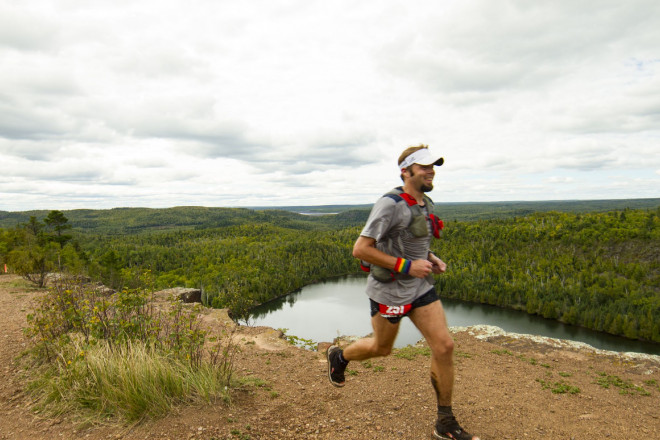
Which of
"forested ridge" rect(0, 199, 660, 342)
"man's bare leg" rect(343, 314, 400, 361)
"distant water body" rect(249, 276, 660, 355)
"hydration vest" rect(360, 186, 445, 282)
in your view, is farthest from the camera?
"forested ridge" rect(0, 199, 660, 342)

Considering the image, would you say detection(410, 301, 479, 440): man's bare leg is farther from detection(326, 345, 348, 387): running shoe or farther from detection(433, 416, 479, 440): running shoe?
detection(326, 345, 348, 387): running shoe

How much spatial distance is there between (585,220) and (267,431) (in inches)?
4242

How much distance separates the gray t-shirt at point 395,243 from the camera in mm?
2938

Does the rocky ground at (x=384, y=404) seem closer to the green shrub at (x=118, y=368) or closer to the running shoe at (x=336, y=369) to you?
the green shrub at (x=118, y=368)

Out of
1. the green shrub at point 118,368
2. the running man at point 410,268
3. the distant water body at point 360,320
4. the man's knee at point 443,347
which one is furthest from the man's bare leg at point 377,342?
the distant water body at point 360,320

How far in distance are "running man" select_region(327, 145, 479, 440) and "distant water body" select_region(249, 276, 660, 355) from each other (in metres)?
27.3

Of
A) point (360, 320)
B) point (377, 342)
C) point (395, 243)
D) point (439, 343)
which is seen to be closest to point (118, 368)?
point (377, 342)

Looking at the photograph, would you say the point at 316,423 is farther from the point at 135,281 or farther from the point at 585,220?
the point at 585,220

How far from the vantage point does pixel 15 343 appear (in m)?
5.82

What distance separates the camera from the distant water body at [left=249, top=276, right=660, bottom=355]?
38.3 metres

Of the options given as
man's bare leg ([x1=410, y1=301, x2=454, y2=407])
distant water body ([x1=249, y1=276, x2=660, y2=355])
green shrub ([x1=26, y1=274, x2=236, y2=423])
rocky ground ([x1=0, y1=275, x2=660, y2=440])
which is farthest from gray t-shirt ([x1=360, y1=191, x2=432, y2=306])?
distant water body ([x1=249, y1=276, x2=660, y2=355])

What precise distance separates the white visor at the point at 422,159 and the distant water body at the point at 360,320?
28.0m

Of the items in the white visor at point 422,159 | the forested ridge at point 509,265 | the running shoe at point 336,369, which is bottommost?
the forested ridge at point 509,265

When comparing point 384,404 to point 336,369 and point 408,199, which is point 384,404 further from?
point 408,199
